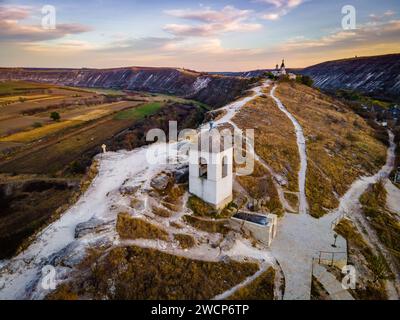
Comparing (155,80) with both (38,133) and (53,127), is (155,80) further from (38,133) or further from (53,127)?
(38,133)

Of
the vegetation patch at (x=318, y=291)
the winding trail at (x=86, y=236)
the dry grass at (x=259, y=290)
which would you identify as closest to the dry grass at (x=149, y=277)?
the dry grass at (x=259, y=290)

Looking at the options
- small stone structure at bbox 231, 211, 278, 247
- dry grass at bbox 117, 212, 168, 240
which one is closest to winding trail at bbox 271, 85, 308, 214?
small stone structure at bbox 231, 211, 278, 247

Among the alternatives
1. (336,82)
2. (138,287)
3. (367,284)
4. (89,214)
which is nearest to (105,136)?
(89,214)

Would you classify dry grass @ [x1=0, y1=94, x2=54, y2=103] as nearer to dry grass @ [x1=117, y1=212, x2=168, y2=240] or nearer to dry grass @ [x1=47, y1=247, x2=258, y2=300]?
dry grass @ [x1=117, y1=212, x2=168, y2=240]

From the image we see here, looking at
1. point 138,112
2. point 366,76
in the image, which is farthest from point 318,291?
point 366,76

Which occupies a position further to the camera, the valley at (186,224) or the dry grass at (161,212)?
the dry grass at (161,212)

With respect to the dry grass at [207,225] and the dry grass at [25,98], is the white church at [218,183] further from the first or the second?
the dry grass at [25,98]
